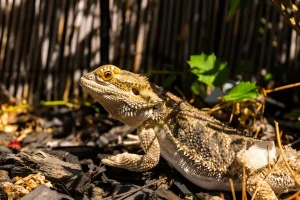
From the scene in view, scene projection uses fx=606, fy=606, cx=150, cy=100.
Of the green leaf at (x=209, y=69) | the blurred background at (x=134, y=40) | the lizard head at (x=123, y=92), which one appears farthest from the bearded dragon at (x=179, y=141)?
the blurred background at (x=134, y=40)

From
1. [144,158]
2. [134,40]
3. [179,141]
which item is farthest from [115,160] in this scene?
[134,40]

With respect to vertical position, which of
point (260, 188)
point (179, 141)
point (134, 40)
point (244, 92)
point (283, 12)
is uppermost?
point (283, 12)

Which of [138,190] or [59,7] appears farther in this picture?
[59,7]

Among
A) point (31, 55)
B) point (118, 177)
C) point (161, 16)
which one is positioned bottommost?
point (118, 177)

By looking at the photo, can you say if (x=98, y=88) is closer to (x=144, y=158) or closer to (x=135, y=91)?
(x=135, y=91)

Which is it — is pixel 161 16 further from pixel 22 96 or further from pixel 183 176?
pixel 183 176

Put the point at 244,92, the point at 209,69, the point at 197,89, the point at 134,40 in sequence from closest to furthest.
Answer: the point at 244,92 → the point at 209,69 → the point at 197,89 → the point at 134,40

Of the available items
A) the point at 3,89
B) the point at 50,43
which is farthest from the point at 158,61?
the point at 3,89
